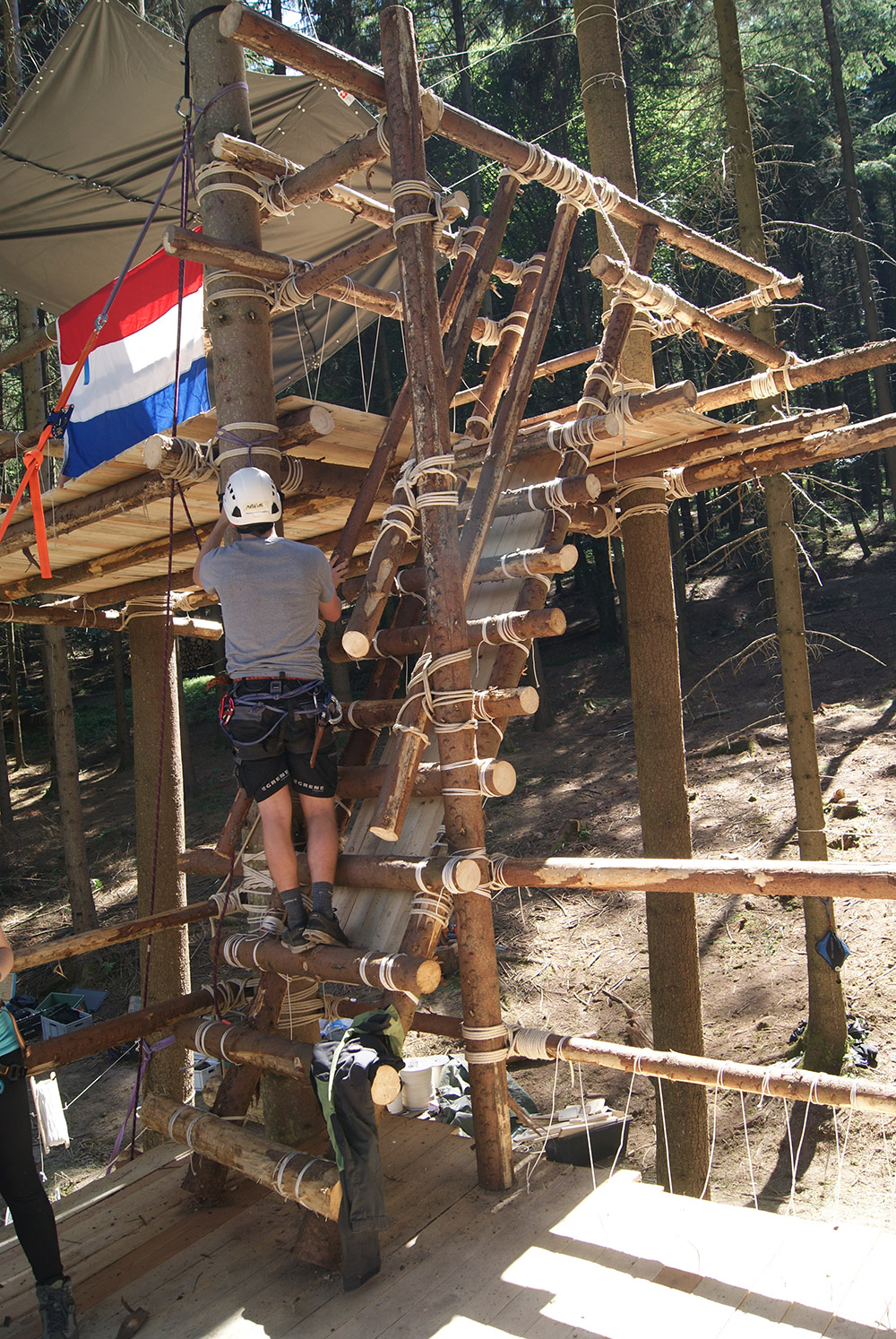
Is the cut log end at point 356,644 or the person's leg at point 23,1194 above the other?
the cut log end at point 356,644

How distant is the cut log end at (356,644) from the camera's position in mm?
3697

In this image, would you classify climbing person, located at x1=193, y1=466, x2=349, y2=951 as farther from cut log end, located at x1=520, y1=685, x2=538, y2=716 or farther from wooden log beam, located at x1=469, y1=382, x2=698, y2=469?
wooden log beam, located at x1=469, y1=382, x2=698, y2=469

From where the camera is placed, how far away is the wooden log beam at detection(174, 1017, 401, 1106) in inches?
132

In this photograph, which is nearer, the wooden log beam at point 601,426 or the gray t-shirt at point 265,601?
the gray t-shirt at point 265,601

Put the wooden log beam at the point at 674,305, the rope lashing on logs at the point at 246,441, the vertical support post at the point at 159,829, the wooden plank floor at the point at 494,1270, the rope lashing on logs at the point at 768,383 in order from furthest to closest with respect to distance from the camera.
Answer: the vertical support post at the point at 159,829 < the rope lashing on logs at the point at 768,383 < the wooden log beam at the point at 674,305 < the rope lashing on logs at the point at 246,441 < the wooden plank floor at the point at 494,1270

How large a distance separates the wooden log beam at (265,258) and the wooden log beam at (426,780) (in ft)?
6.50

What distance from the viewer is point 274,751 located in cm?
357

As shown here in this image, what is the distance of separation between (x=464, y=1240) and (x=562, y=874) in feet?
4.04

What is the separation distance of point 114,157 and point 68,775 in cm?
622

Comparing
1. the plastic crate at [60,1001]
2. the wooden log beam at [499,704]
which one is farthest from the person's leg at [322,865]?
the plastic crate at [60,1001]

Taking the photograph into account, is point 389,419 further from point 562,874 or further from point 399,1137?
point 399,1137

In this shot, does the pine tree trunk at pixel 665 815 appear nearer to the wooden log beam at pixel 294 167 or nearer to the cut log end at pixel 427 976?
the wooden log beam at pixel 294 167

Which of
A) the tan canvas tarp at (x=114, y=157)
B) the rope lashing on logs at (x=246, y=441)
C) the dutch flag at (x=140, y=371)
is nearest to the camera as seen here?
the rope lashing on logs at (x=246, y=441)

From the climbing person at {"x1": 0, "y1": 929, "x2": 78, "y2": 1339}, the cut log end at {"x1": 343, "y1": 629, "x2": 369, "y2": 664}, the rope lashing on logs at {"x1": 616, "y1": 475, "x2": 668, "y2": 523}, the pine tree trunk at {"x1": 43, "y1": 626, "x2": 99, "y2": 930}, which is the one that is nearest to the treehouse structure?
the cut log end at {"x1": 343, "y1": 629, "x2": 369, "y2": 664}
